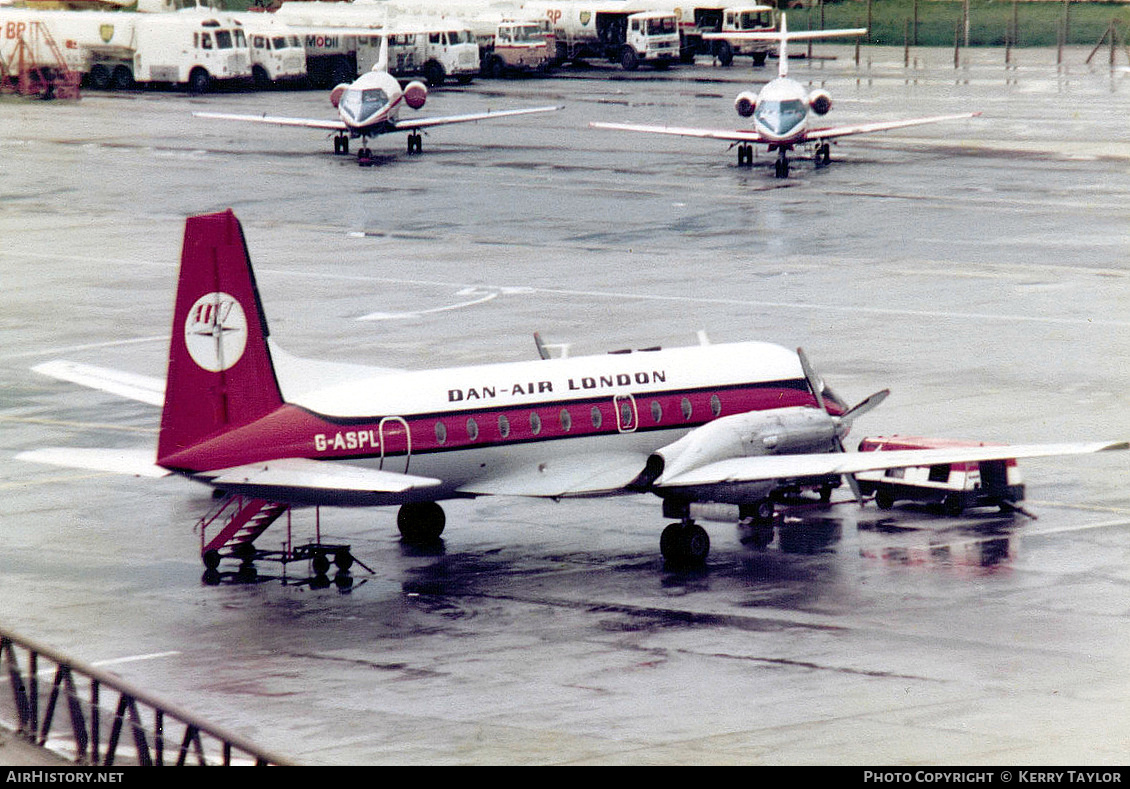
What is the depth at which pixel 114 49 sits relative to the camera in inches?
5404

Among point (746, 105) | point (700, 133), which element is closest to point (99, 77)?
point (700, 133)

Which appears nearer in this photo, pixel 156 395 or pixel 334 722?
pixel 334 722

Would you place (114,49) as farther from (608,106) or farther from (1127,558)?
(1127,558)

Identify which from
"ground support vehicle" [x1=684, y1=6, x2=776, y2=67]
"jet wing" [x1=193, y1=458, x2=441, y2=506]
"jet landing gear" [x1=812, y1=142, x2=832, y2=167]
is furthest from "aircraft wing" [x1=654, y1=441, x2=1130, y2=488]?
"ground support vehicle" [x1=684, y1=6, x2=776, y2=67]

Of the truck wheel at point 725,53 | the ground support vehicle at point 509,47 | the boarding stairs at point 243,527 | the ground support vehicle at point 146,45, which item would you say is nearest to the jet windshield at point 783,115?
the ground support vehicle at point 146,45

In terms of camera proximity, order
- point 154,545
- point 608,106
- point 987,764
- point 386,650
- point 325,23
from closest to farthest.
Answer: point 987,764
point 386,650
point 154,545
point 608,106
point 325,23

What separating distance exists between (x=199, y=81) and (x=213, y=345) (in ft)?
348

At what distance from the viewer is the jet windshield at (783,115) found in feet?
310

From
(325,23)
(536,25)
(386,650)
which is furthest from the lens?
(536,25)

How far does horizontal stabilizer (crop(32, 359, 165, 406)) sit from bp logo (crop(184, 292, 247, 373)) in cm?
636

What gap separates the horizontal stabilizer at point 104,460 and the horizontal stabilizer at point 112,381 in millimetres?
5615

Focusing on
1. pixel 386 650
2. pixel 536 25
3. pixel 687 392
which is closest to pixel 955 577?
pixel 687 392

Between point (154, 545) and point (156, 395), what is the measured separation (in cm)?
381

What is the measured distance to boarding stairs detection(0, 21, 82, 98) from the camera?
134250 mm
